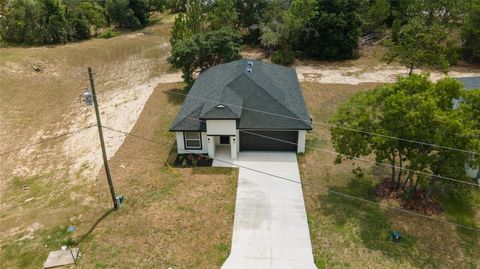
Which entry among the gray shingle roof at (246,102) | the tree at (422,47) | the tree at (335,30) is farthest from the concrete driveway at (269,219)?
the tree at (335,30)

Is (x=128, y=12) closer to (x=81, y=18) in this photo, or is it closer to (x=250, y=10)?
(x=81, y=18)

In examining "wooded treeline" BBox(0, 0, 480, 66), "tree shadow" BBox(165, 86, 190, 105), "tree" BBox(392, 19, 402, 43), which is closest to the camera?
"tree shadow" BBox(165, 86, 190, 105)

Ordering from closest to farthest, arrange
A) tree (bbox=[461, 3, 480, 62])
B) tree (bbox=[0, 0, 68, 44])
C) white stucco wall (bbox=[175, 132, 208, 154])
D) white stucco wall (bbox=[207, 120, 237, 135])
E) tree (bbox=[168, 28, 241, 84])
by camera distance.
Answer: white stucco wall (bbox=[207, 120, 237, 135]) → white stucco wall (bbox=[175, 132, 208, 154]) → tree (bbox=[168, 28, 241, 84]) → tree (bbox=[461, 3, 480, 62]) → tree (bbox=[0, 0, 68, 44])

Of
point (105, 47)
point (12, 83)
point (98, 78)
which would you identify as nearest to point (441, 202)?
point (98, 78)

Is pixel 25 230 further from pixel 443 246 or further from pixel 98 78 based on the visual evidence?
pixel 98 78

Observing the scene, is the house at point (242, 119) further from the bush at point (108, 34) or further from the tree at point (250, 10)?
the bush at point (108, 34)

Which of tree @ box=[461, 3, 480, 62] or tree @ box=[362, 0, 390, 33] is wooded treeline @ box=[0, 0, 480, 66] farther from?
tree @ box=[362, 0, 390, 33]

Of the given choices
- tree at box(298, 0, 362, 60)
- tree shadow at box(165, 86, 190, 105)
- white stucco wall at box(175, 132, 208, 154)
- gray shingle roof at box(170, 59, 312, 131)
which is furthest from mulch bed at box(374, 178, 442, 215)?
tree at box(298, 0, 362, 60)
